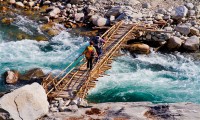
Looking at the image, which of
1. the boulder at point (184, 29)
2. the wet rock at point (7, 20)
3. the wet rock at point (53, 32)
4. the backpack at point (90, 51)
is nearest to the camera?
the backpack at point (90, 51)

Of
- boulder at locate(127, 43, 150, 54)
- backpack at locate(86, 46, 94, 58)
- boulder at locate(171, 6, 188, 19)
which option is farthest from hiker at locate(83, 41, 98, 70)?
boulder at locate(171, 6, 188, 19)

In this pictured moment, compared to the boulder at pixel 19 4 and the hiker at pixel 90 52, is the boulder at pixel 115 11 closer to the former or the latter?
the boulder at pixel 19 4

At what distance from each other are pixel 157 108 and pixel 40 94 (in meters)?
3.42

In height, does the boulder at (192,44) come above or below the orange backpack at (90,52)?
below

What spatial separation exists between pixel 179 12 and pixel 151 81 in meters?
6.35

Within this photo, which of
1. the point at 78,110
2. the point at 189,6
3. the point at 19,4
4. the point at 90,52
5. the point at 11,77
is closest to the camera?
the point at 78,110

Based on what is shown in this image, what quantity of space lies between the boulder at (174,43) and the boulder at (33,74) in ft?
21.5

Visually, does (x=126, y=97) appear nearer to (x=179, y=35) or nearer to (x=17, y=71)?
(x=17, y=71)

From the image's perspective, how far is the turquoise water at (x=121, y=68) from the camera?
44.1 feet

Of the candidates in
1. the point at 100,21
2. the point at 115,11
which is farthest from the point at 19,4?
the point at 115,11

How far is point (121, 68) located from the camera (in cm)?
1559

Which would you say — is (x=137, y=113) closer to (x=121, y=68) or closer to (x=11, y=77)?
(x=121, y=68)

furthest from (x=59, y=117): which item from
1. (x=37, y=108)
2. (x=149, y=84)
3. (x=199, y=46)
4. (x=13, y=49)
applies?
(x=199, y=46)

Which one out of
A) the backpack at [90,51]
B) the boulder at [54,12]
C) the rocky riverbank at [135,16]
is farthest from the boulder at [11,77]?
the boulder at [54,12]
